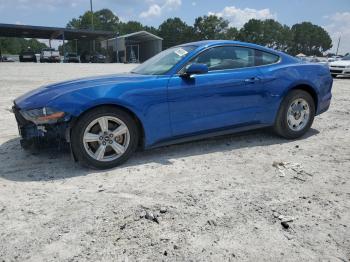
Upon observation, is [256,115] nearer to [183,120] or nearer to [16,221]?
[183,120]

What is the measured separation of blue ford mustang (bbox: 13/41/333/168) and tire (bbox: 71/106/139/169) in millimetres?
11

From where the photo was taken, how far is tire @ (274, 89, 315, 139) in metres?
4.89

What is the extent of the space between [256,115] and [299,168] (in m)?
1.06

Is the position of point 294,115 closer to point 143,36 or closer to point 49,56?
point 49,56

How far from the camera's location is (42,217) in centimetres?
278

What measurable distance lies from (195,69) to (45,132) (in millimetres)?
1894

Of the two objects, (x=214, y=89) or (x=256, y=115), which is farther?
(x=256, y=115)

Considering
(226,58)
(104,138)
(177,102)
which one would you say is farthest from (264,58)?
(104,138)

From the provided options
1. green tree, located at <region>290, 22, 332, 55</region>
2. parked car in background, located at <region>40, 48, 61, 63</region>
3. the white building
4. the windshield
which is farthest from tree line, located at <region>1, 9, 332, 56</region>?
the windshield

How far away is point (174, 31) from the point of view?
99375 mm

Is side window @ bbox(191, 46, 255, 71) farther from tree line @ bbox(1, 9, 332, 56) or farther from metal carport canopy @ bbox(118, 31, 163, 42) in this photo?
tree line @ bbox(1, 9, 332, 56)

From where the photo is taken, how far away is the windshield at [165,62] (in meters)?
4.28

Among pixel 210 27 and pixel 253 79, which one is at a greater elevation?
pixel 210 27

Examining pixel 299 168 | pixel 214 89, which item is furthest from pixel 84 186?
pixel 299 168
